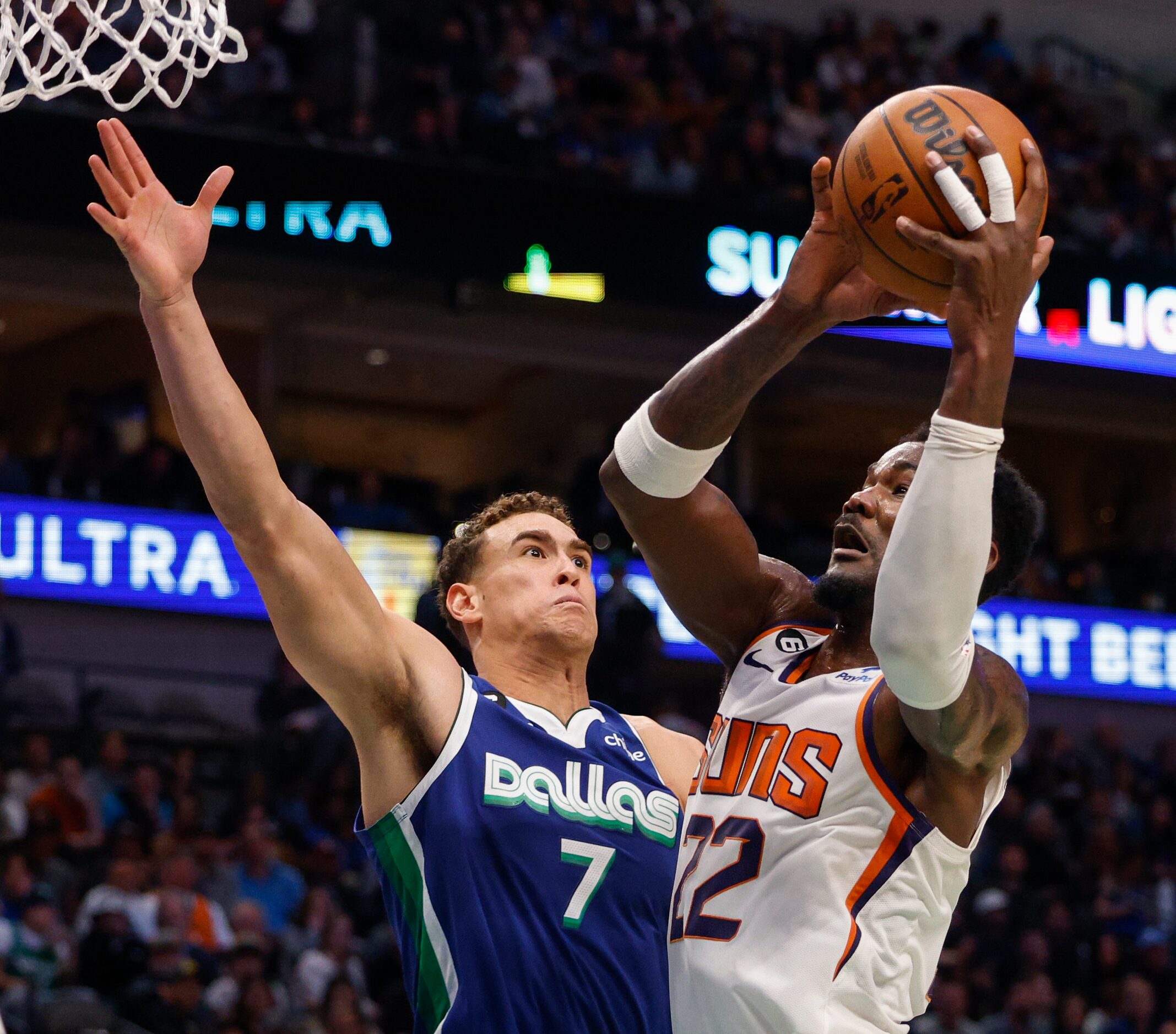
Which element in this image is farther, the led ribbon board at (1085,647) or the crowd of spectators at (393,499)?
the led ribbon board at (1085,647)

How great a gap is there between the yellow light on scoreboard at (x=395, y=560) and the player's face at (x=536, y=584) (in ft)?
30.7

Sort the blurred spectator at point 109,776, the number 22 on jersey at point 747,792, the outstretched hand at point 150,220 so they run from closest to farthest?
the outstretched hand at point 150,220, the number 22 on jersey at point 747,792, the blurred spectator at point 109,776

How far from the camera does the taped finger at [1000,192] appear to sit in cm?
273

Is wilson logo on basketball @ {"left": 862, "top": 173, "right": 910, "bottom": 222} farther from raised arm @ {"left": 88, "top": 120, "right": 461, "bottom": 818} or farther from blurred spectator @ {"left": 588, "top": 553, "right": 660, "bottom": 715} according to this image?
blurred spectator @ {"left": 588, "top": 553, "right": 660, "bottom": 715}

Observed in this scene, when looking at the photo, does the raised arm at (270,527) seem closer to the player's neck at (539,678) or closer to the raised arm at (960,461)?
the player's neck at (539,678)

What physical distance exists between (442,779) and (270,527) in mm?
624

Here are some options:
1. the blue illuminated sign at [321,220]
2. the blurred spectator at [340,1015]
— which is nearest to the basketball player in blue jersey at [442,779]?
the blurred spectator at [340,1015]

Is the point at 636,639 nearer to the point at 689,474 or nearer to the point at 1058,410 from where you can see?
the point at 1058,410

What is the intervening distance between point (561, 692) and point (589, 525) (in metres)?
10.6

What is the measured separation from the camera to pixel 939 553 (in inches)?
106

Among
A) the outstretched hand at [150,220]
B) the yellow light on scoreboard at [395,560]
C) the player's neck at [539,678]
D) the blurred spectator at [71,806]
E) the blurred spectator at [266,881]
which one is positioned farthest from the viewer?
the yellow light on scoreboard at [395,560]

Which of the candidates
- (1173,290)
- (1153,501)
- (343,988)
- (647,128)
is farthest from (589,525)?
(1153,501)

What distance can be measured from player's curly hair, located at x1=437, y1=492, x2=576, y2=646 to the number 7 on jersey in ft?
2.44

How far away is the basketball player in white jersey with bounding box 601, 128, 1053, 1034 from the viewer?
2711 mm
